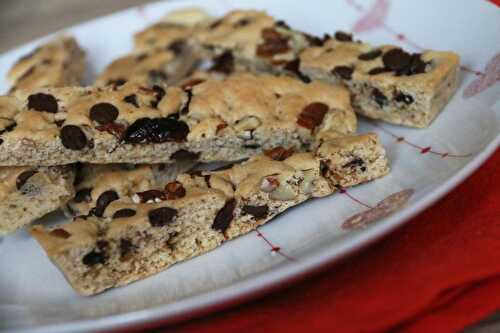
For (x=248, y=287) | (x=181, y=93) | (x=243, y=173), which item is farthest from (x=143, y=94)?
(x=248, y=287)

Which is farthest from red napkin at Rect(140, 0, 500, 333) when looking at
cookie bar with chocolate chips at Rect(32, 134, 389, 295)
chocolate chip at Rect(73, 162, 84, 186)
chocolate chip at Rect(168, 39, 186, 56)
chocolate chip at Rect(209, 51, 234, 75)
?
chocolate chip at Rect(168, 39, 186, 56)

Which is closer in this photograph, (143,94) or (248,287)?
(248,287)

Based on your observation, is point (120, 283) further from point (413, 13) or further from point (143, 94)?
point (413, 13)

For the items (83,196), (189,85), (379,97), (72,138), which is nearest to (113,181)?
(83,196)

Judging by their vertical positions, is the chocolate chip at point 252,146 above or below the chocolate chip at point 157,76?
above

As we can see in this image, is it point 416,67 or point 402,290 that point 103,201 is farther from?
point 416,67

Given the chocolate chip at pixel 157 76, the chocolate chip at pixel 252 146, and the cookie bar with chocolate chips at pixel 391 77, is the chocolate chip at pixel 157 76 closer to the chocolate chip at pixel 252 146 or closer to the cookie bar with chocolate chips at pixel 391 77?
the cookie bar with chocolate chips at pixel 391 77

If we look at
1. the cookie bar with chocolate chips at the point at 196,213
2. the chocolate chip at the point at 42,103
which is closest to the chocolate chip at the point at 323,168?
the cookie bar with chocolate chips at the point at 196,213
